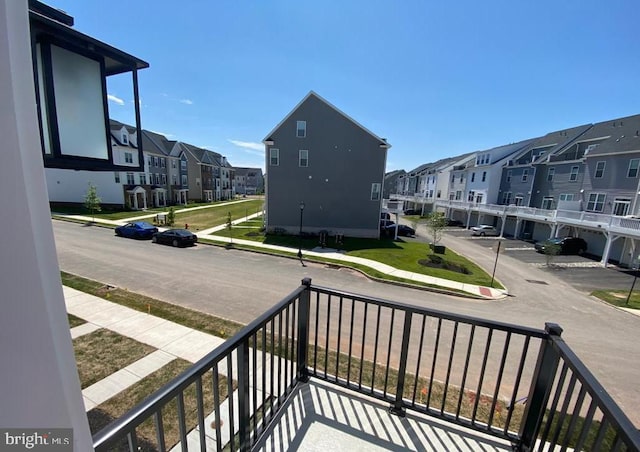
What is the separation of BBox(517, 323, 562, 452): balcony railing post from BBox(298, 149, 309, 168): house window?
20075 millimetres

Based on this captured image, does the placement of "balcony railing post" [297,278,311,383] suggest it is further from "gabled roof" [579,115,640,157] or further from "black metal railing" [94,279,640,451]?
"gabled roof" [579,115,640,157]

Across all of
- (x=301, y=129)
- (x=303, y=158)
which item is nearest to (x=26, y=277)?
(x=303, y=158)

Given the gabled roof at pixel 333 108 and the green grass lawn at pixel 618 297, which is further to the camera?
the gabled roof at pixel 333 108

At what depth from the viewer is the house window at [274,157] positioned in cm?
2153

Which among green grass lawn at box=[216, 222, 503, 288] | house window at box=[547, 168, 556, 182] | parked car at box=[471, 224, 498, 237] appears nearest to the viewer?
green grass lawn at box=[216, 222, 503, 288]

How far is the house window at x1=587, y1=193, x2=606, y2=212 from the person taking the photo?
70.8 ft

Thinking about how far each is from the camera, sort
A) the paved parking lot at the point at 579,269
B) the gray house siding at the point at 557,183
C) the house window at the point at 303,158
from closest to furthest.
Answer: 1. the paved parking lot at the point at 579,269
2. the house window at the point at 303,158
3. the gray house siding at the point at 557,183

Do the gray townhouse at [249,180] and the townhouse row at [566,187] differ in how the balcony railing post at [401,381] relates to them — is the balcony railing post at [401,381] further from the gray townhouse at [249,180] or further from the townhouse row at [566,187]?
the gray townhouse at [249,180]

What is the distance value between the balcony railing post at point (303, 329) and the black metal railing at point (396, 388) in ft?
0.05

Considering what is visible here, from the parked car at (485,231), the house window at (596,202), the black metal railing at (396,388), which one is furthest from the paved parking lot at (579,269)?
the black metal railing at (396,388)

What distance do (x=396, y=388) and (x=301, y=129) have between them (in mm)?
20087

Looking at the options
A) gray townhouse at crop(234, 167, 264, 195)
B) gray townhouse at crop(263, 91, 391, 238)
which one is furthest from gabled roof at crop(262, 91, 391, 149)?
gray townhouse at crop(234, 167, 264, 195)

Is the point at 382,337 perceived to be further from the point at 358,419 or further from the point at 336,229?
the point at 336,229

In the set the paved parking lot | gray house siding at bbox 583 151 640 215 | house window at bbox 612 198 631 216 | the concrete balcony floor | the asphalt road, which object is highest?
gray house siding at bbox 583 151 640 215
